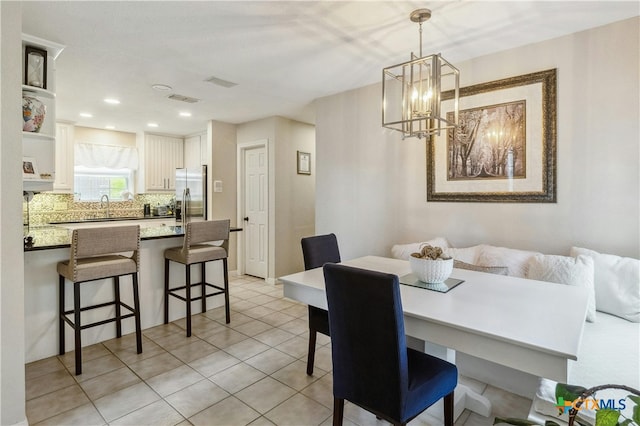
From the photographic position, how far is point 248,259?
5488mm

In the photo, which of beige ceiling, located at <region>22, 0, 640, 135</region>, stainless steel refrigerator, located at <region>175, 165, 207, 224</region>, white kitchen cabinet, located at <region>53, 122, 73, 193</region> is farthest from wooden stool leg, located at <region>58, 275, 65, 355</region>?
white kitchen cabinet, located at <region>53, 122, 73, 193</region>

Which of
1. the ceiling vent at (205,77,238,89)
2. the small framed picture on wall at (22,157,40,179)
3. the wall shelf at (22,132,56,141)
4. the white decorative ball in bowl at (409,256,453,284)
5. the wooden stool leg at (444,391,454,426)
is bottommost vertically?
the wooden stool leg at (444,391,454,426)

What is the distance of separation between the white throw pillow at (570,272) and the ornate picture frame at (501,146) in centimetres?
56

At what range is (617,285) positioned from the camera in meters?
2.13

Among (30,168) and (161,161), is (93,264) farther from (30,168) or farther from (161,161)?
(161,161)

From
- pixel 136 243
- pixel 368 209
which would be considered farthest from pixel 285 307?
pixel 136 243

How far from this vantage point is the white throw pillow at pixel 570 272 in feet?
6.89

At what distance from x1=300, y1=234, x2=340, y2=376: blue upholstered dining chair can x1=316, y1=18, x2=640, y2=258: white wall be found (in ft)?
3.28

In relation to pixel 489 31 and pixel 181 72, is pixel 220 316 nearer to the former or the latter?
pixel 181 72

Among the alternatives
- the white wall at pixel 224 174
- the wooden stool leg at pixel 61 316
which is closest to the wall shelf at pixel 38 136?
the wooden stool leg at pixel 61 316

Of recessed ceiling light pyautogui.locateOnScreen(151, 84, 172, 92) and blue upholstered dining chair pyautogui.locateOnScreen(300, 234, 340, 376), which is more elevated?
recessed ceiling light pyautogui.locateOnScreen(151, 84, 172, 92)

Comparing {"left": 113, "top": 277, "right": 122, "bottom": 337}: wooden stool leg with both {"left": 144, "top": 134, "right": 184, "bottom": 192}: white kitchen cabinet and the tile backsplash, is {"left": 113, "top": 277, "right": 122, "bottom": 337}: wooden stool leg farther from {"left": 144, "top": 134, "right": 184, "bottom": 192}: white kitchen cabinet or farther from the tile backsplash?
{"left": 144, "top": 134, "right": 184, "bottom": 192}: white kitchen cabinet

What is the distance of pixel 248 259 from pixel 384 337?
4369 mm

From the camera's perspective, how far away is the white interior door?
16.9 ft
